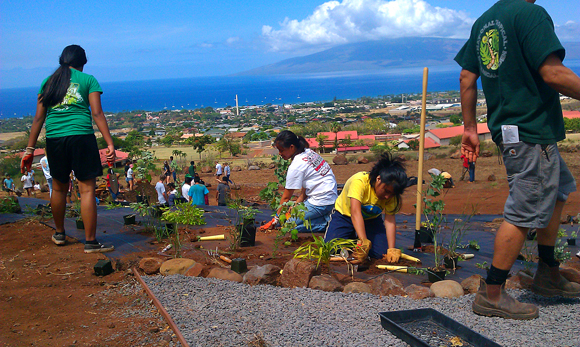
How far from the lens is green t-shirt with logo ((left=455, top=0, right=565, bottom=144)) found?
262 cm

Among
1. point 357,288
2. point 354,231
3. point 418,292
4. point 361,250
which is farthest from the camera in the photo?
point 354,231

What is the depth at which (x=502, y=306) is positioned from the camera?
2779 mm

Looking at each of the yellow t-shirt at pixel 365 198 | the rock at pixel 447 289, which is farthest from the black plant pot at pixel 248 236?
the rock at pixel 447 289

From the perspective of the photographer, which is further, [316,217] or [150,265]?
[316,217]

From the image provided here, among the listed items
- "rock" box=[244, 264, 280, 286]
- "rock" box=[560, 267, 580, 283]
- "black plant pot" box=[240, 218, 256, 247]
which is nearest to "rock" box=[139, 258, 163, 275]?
"rock" box=[244, 264, 280, 286]

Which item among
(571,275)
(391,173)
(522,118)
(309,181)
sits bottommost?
(571,275)

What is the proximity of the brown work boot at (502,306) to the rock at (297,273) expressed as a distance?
1165mm

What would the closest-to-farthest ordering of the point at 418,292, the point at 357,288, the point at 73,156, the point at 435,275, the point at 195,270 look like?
1. the point at 418,292
2. the point at 357,288
3. the point at 435,275
4. the point at 195,270
5. the point at 73,156

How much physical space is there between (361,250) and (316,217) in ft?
5.58

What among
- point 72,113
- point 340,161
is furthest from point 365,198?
point 340,161

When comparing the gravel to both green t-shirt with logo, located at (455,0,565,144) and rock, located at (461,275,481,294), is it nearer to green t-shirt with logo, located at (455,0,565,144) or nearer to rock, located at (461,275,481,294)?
rock, located at (461,275,481,294)

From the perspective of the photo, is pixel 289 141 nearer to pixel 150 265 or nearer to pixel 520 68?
pixel 150 265

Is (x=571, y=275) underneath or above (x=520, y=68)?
underneath

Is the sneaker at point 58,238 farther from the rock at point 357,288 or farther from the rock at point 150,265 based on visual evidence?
the rock at point 357,288
